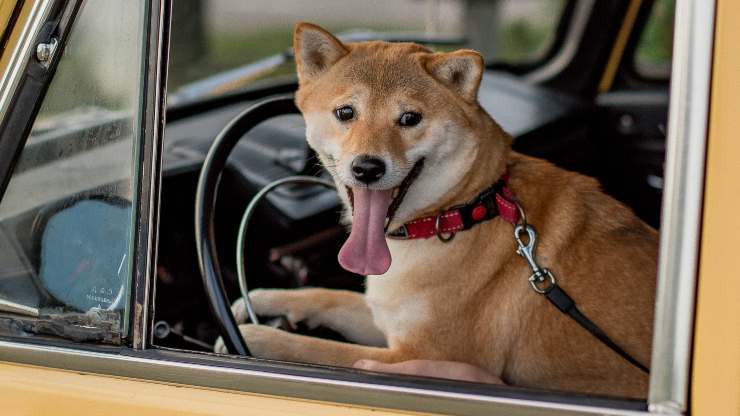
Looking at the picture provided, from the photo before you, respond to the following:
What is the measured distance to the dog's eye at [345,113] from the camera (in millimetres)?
2082

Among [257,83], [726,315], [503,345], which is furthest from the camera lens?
[257,83]

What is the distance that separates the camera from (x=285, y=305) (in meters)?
2.27

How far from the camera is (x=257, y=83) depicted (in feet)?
11.2

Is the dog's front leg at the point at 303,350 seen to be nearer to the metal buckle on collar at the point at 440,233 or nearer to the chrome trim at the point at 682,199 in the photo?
the metal buckle on collar at the point at 440,233

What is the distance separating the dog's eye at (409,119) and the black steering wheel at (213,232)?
0.35m

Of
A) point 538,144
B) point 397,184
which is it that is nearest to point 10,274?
point 397,184

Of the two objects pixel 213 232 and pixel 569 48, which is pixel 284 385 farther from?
pixel 569 48

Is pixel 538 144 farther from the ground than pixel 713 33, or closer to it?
closer to it

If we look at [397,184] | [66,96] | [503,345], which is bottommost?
[503,345]

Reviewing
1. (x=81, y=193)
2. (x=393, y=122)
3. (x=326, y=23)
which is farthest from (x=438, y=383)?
(x=326, y=23)

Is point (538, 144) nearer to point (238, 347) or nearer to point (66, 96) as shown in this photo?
point (238, 347)

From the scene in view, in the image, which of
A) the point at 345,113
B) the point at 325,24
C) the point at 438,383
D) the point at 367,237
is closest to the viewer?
the point at 438,383

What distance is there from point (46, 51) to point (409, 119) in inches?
36.1

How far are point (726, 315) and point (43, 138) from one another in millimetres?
1153
